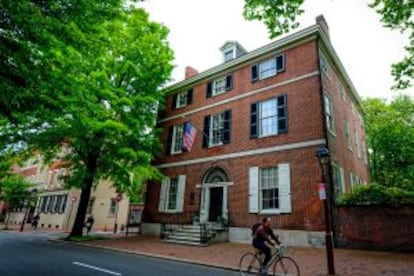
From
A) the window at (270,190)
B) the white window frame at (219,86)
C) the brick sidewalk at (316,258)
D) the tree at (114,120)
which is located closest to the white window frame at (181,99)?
the tree at (114,120)

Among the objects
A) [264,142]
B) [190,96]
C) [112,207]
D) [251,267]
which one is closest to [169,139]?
[190,96]

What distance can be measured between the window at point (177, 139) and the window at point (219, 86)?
3284 millimetres

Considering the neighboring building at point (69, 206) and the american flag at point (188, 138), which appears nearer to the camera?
the american flag at point (188, 138)

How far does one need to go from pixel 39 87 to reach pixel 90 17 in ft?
6.91

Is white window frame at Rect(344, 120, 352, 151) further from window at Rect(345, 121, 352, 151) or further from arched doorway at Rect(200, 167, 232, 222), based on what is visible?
arched doorway at Rect(200, 167, 232, 222)

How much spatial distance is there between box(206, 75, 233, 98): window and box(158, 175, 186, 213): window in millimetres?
6006

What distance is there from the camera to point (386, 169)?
93.6ft

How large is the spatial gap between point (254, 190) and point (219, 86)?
308 inches

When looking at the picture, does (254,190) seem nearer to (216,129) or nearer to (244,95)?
(216,129)

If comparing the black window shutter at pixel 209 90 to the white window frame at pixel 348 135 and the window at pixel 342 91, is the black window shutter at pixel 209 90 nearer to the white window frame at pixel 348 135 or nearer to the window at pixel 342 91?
the window at pixel 342 91

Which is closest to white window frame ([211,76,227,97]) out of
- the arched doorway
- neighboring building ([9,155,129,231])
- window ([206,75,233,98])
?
window ([206,75,233,98])

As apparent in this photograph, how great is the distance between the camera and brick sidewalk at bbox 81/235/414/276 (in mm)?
7871

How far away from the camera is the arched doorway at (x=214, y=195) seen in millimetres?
16220

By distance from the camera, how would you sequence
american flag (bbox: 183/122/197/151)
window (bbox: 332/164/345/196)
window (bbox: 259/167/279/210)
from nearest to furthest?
window (bbox: 332/164/345/196) < window (bbox: 259/167/279/210) < american flag (bbox: 183/122/197/151)
